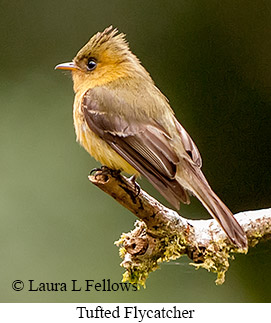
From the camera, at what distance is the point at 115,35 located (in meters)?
4.28

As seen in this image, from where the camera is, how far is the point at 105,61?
4.25 metres

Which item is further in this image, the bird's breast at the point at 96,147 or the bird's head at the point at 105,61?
the bird's head at the point at 105,61

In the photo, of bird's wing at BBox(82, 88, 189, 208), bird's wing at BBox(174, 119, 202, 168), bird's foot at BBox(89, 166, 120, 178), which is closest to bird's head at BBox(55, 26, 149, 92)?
bird's wing at BBox(82, 88, 189, 208)

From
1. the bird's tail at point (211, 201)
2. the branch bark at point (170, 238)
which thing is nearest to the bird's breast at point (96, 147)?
the branch bark at point (170, 238)

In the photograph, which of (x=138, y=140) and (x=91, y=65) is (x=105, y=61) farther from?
(x=138, y=140)

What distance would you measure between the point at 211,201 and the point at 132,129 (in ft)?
1.91

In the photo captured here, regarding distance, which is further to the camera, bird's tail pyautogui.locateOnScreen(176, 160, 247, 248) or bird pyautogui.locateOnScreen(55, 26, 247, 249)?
bird pyautogui.locateOnScreen(55, 26, 247, 249)

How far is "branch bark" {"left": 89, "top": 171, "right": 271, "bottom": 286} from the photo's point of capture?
11.5 feet

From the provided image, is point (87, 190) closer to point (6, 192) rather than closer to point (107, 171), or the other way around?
point (6, 192)

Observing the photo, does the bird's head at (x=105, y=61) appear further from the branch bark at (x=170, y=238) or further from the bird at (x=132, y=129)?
the branch bark at (x=170, y=238)

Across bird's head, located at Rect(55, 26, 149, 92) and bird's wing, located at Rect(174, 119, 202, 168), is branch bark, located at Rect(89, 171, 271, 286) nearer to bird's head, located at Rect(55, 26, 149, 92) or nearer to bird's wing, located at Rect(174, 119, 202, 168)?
bird's wing, located at Rect(174, 119, 202, 168)

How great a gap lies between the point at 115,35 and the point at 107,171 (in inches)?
42.3

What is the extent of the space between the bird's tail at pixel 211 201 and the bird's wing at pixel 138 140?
0.33 feet

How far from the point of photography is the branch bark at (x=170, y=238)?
11.5ft
